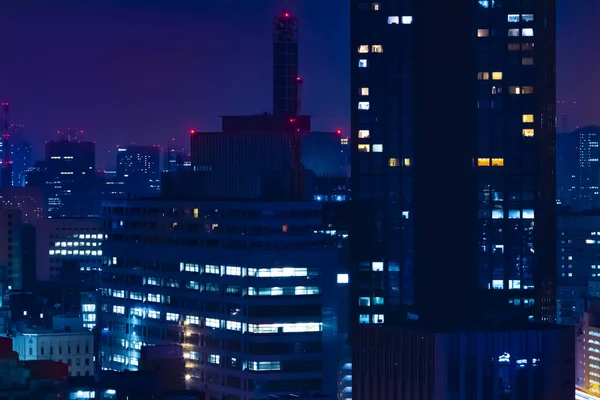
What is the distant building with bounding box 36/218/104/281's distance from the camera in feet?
454

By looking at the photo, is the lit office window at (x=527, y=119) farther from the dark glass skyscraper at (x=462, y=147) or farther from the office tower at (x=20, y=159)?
the office tower at (x=20, y=159)

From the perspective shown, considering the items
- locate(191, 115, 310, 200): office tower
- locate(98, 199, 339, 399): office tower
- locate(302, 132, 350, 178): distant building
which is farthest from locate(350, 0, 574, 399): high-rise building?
locate(98, 199, 339, 399): office tower

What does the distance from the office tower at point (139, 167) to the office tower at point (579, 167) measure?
27500mm

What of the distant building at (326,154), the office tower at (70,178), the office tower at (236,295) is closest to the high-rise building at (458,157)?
the distant building at (326,154)

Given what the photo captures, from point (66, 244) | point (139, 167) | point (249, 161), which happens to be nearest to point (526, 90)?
point (249, 161)

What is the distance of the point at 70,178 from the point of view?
519ft

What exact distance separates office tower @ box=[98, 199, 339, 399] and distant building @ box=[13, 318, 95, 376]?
15.7 feet

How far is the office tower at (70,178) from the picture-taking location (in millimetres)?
156250

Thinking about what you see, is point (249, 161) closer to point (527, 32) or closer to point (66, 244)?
point (527, 32)

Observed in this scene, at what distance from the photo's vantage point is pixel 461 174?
90000mm

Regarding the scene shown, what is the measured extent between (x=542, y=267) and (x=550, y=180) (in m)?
4.06

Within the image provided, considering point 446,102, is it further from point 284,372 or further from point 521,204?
point 284,372

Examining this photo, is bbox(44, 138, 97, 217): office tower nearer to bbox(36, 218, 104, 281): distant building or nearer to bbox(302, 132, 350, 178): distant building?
bbox(36, 218, 104, 281): distant building

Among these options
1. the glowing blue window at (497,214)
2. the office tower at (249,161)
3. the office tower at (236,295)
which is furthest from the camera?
the glowing blue window at (497,214)
